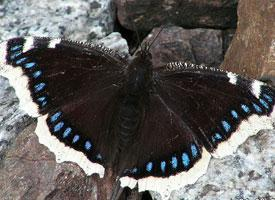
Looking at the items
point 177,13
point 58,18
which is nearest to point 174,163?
point 177,13

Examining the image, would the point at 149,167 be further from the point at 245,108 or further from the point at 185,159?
the point at 245,108

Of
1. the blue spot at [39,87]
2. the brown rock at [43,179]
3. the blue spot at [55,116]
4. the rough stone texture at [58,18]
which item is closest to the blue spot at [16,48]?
the blue spot at [39,87]

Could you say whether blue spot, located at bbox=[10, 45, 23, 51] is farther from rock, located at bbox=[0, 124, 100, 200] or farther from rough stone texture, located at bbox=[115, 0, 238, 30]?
rough stone texture, located at bbox=[115, 0, 238, 30]

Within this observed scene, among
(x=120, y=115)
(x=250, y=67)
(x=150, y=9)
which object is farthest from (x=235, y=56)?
(x=120, y=115)

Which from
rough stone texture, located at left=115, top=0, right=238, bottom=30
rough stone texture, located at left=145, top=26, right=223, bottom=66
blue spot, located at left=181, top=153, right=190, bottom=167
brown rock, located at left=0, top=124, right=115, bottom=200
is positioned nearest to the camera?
blue spot, located at left=181, top=153, right=190, bottom=167

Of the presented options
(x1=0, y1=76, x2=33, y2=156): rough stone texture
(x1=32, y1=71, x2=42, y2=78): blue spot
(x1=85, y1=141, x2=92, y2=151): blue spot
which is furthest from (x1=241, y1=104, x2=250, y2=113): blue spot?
(x1=0, y1=76, x2=33, y2=156): rough stone texture

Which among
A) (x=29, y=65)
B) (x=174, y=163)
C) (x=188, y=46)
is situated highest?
(x=29, y=65)
